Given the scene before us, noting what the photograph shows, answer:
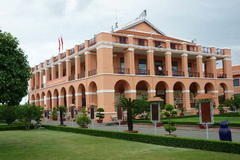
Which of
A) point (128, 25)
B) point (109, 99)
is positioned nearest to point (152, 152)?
point (109, 99)

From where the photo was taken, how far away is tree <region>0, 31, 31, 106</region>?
464 inches

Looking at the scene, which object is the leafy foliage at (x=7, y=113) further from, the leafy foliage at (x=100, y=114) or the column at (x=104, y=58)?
the column at (x=104, y=58)

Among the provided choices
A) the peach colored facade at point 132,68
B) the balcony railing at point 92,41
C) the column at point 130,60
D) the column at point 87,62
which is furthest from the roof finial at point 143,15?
the column at point 87,62

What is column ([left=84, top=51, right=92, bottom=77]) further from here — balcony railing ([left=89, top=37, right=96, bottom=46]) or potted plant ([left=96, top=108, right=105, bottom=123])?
potted plant ([left=96, top=108, right=105, bottom=123])

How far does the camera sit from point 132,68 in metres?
30.1

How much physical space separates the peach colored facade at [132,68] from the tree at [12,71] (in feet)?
39.4

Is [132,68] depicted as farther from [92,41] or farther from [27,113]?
[27,113]

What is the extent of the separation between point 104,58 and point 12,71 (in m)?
16.5

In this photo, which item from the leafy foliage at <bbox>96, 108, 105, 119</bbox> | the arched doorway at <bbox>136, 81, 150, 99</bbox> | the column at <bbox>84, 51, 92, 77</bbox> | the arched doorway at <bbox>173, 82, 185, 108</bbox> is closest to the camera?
the leafy foliage at <bbox>96, 108, 105, 119</bbox>

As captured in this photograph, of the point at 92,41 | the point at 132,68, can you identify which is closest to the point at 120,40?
the point at 92,41

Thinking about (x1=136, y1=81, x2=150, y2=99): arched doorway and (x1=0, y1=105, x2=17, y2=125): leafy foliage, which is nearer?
(x1=0, y1=105, x2=17, y2=125): leafy foliage

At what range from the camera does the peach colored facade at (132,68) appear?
28.5 metres

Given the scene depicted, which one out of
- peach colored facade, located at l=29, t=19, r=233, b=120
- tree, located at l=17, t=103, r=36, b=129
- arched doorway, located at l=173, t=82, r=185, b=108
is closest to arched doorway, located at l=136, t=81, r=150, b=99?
peach colored facade, located at l=29, t=19, r=233, b=120

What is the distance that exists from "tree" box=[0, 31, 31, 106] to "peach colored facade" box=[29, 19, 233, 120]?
12.0 m
